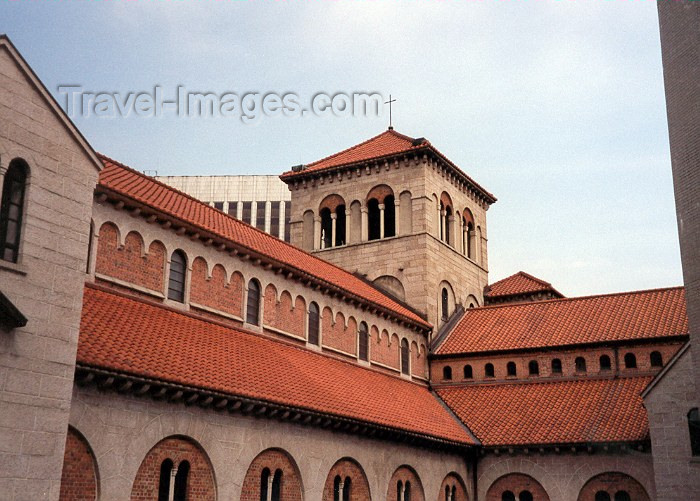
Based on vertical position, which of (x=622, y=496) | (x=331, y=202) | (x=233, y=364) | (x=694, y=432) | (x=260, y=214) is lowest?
(x=622, y=496)

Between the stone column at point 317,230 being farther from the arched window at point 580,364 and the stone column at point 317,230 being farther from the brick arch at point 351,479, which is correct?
the brick arch at point 351,479

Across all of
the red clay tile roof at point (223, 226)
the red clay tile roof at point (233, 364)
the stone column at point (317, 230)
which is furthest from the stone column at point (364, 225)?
the red clay tile roof at point (233, 364)

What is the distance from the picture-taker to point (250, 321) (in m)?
26.9

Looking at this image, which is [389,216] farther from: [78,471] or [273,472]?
[78,471]

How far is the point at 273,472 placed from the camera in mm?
22906

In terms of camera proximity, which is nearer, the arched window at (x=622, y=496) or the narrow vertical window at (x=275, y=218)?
the arched window at (x=622, y=496)

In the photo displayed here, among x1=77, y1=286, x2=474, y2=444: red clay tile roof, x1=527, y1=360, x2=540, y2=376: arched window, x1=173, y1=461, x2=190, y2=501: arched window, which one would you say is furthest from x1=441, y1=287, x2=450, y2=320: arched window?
x1=173, y1=461, x2=190, y2=501: arched window

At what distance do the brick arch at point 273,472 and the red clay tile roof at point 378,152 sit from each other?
2047 cm

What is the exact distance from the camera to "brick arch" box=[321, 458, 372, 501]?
25.1 metres

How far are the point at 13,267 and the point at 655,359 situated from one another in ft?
85.8

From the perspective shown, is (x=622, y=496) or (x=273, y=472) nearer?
(x=273, y=472)

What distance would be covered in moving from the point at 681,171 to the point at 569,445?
1325 cm

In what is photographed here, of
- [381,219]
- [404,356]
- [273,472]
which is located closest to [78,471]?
[273,472]

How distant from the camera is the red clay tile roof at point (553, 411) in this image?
30109mm
